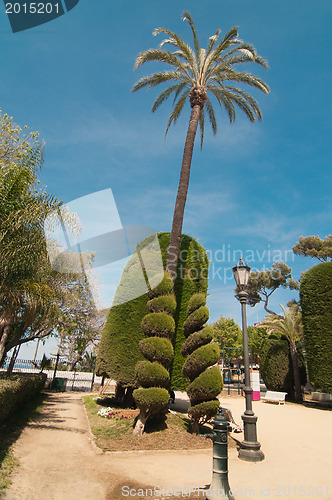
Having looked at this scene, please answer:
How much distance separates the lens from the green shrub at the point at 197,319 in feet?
27.8

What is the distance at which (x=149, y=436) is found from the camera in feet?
25.0

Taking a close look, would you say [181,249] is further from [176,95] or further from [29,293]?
[176,95]

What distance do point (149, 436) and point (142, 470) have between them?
230 cm

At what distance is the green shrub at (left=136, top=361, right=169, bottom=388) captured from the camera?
24.8ft

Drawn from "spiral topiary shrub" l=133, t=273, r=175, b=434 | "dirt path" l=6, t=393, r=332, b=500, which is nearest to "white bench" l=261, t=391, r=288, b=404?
"dirt path" l=6, t=393, r=332, b=500

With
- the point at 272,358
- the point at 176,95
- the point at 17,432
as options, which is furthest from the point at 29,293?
the point at 272,358

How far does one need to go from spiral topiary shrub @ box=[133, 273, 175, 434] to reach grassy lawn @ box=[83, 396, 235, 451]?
422mm

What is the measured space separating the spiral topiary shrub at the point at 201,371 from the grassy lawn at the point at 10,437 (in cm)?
434

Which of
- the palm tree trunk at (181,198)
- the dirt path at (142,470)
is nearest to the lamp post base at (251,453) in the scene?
→ the dirt path at (142,470)

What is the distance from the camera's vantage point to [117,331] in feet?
35.9

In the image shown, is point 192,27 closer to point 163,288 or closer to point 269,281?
point 163,288

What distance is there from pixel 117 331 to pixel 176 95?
1040 centimetres

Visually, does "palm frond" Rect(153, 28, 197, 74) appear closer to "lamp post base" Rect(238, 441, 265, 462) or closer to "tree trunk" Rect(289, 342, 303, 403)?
"lamp post base" Rect(238, 441, 265, 462)

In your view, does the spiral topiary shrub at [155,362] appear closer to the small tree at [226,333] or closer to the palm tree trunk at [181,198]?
the palm tree trunk at [181,198]
